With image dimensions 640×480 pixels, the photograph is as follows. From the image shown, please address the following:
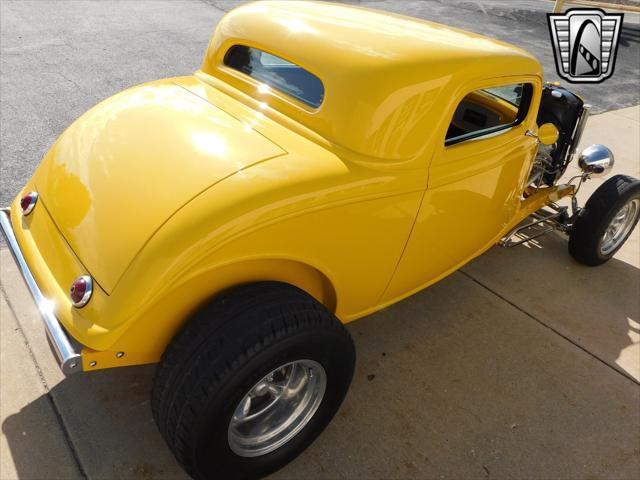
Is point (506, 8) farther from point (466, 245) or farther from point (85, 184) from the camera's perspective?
point (85, 184)

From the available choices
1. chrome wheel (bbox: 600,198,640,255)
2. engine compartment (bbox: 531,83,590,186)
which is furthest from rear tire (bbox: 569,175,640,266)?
engine compartment (bbox: 531,83,590,186)

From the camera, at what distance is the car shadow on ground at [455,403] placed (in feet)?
8.25

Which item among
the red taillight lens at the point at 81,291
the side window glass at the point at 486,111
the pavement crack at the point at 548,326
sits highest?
the side window glass at the point at 486,111

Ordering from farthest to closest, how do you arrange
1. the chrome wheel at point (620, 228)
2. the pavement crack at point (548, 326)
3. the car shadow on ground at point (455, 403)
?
the chrome wheel at point (620, 228)
the pavement crack at point (548, 326)
the car shadow on ground at point (455, 403)

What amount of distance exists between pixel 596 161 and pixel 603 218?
0.42 m

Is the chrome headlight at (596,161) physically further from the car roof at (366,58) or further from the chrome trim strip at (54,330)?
the chrome trim strip at (54,330)

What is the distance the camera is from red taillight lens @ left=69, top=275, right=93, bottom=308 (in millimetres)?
1980

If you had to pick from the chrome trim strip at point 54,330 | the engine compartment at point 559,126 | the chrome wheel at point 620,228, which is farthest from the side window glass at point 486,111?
the chrome trim strip at point 54,330

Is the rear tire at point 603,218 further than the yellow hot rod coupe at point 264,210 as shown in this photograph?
Yes

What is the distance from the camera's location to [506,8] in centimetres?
1429

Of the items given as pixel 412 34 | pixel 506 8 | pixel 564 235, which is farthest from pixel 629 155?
pixel 506 8

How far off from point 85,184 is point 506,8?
14.7 m

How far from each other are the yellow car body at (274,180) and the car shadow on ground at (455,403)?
46 cm

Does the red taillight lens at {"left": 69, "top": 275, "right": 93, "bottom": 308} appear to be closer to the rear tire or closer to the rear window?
the rear window
